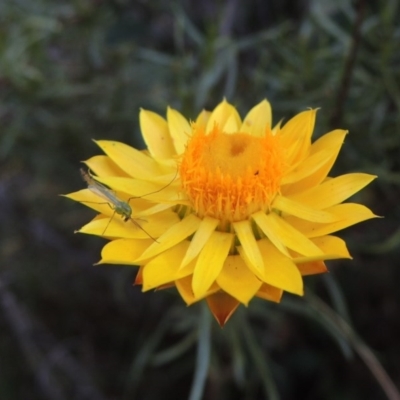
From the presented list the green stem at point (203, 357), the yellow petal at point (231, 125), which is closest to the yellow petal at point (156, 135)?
the yellow petal at point (231, 125)

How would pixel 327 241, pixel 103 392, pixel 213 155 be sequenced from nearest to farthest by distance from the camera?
pixel 327 241
pixel 213 155
pixel 103 392

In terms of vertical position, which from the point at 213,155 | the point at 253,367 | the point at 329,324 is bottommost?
the point at 253,367

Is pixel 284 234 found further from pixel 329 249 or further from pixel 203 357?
pixel 203 357

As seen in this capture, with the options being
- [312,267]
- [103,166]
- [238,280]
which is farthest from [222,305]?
[103,166]

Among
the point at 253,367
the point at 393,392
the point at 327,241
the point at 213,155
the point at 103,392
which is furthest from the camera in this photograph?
the point at 103,392

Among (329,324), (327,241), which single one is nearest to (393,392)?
(329,324)

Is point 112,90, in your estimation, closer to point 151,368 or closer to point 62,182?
point 62,182
